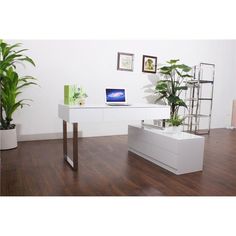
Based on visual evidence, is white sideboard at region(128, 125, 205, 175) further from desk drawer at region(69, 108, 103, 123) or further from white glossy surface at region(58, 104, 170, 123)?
desk drawer at region(69, 108, 103, 123)

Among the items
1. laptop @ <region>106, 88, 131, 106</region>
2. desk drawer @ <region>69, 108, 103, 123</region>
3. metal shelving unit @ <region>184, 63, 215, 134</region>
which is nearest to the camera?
desk drawer @ <region>69, 108, 103, 123</region>

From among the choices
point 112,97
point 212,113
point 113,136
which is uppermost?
point 112,97

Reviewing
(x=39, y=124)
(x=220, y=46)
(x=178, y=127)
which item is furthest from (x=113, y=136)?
(x=220, y=46)

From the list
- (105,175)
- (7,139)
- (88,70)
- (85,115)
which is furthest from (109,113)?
(88,70)

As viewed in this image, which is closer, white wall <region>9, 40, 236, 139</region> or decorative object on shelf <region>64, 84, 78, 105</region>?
decorative object on shelf <region>64, 84, 78, 105</region>

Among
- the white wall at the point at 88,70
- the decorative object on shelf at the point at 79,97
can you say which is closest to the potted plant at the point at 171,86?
the white wall at the point at 88,70

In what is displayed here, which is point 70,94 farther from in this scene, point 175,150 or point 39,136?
Result: point 39,136

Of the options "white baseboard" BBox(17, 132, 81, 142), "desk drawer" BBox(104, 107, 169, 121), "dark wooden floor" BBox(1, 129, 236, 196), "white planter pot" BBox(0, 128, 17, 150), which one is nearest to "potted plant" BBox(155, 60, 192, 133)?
"dark wooden floor" BBox(1, 129, 236, 196)

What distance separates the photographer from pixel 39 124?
4.21 meters

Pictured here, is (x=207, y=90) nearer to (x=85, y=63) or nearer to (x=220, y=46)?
(x=220, y=46)

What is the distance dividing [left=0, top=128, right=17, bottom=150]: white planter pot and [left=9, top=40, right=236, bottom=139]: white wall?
55cm

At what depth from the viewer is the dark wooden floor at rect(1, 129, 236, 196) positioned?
7.04 feet

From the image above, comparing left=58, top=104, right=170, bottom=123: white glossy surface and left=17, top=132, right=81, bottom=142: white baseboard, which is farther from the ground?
left=58, top=104, right=170, bottom=123: white glossy surface

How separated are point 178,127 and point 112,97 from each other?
86cm
